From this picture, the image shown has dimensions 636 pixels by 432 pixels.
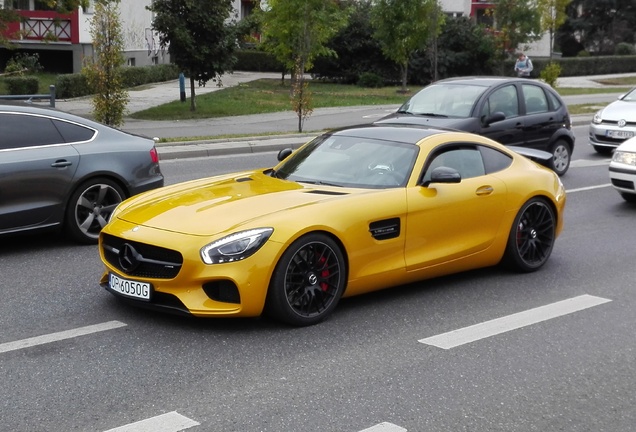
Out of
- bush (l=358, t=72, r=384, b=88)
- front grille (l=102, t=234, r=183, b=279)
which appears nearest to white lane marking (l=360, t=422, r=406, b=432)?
front grille (l=102, t=234, r=183, b=279)

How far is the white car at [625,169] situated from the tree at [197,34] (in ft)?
56.6

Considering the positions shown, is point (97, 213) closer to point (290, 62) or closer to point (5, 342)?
point (5, 342)

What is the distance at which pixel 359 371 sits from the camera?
6.00 m

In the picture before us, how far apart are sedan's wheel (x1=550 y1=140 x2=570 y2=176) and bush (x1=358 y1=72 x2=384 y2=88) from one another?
29.6 metres

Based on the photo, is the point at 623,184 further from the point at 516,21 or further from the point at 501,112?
the point at 516,21

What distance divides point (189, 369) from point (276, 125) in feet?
66.9

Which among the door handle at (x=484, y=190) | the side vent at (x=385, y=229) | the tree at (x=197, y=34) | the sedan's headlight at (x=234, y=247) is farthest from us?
the tree at (x=197, y=34)

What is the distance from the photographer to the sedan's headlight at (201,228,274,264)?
6.48 meters

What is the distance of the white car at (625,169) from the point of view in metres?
12.5

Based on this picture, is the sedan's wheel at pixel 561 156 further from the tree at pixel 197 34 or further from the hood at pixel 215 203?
the tree at pixel 197 34

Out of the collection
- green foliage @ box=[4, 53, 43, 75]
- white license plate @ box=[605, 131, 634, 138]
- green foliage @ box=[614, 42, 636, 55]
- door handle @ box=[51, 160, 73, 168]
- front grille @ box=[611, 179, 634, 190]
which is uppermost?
green foliage @ box=[614, 42, 636, 55]

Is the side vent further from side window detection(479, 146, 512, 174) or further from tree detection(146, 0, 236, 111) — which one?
tree detection(146, 0, 236, 111)

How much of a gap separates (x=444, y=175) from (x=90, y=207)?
12.6ft

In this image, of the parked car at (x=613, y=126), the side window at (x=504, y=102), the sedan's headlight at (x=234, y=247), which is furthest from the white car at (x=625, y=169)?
the sedan's headlight at (x=234, y=247)
